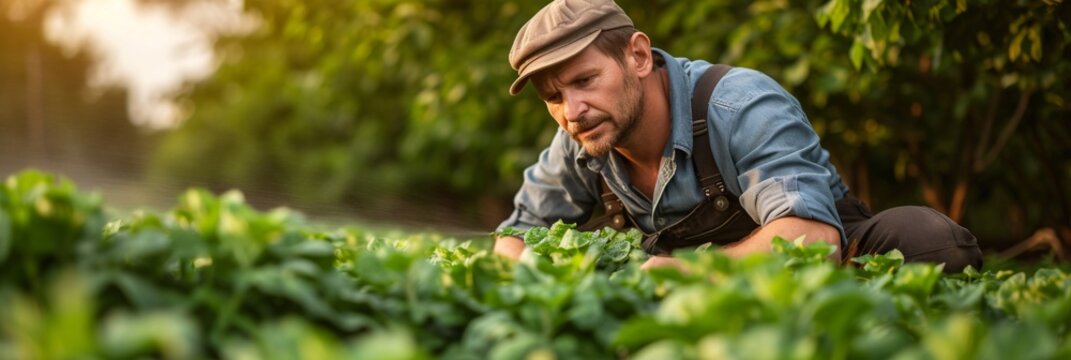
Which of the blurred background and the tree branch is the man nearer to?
the blurred background

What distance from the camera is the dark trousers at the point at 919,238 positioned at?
10.1 ft

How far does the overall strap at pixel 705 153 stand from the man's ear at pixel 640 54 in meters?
0.18

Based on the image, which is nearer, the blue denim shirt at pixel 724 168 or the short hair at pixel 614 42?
the blue denim shirt at pixel 724 168

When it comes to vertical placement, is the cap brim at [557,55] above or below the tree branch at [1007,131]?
above

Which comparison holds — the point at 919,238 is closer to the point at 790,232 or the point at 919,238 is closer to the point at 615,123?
the point at 790,232

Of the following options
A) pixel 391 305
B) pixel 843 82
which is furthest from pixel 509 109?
pixel 391 305

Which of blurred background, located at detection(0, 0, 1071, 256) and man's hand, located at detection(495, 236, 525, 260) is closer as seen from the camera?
man's hand, located at detection(495, 236, 525, 260)

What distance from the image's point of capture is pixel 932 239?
10.2 ft

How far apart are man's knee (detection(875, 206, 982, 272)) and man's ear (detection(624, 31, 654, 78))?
2.91 ft

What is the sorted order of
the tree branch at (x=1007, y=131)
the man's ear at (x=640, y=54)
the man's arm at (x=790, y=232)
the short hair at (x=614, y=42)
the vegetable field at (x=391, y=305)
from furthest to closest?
the tree branch at (x=1007, y=131) → the man's ear at (x=640, y=54) → the short hair at (x=614, y=42) → the man's arm at (x=790, y=232) → the vegetable field at (x=391, y=305)

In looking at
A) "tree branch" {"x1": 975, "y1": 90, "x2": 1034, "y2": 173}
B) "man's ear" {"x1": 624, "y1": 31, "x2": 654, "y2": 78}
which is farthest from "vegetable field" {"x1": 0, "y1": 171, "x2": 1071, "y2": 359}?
"tree branch" {"x1": 975, "y1": 90, "x2": 1034, "y2": 173}

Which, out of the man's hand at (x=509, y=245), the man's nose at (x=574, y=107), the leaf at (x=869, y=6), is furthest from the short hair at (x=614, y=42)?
the leaf at (x=869, y=6)

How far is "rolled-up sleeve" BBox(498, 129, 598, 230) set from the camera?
12.2 ft

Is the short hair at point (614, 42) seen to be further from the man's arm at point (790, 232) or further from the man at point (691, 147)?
the man's arm at point (790, 232)
